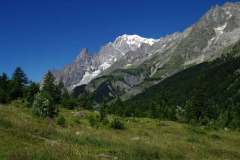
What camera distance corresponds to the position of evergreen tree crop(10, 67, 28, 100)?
97881mm

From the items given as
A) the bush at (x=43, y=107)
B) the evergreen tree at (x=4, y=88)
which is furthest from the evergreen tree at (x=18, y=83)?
the bush at (x=43, y=107)

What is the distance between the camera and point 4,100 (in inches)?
3337

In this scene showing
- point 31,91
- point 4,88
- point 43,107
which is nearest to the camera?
point 43,107

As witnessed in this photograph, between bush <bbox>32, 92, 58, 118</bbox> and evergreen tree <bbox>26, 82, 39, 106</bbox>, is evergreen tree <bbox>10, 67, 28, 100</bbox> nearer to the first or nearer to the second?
evergreen tree <bbox>26, 82, 39, 106</bbox>

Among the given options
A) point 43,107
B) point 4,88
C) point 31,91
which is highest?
point 4,88

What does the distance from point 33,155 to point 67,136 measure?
27.2ft

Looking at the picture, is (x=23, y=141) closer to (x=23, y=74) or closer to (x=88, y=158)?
(x=88, y=158)

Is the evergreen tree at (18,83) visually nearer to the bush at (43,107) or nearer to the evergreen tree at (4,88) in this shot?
the evergreen tree at (4,88)

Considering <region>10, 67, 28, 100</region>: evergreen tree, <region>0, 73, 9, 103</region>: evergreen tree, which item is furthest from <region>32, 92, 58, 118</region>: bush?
<region>10, 67, 28, 100</region>: evergreen tree

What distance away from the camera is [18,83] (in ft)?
328

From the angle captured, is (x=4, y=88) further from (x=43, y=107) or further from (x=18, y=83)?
(x=43, y=107)

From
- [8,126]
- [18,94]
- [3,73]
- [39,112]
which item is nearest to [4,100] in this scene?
[18,94]

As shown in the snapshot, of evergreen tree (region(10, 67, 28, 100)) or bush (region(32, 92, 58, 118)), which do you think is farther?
evergreen tree (region(10, 67, 28, 100))

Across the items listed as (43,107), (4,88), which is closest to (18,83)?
(4,88)
